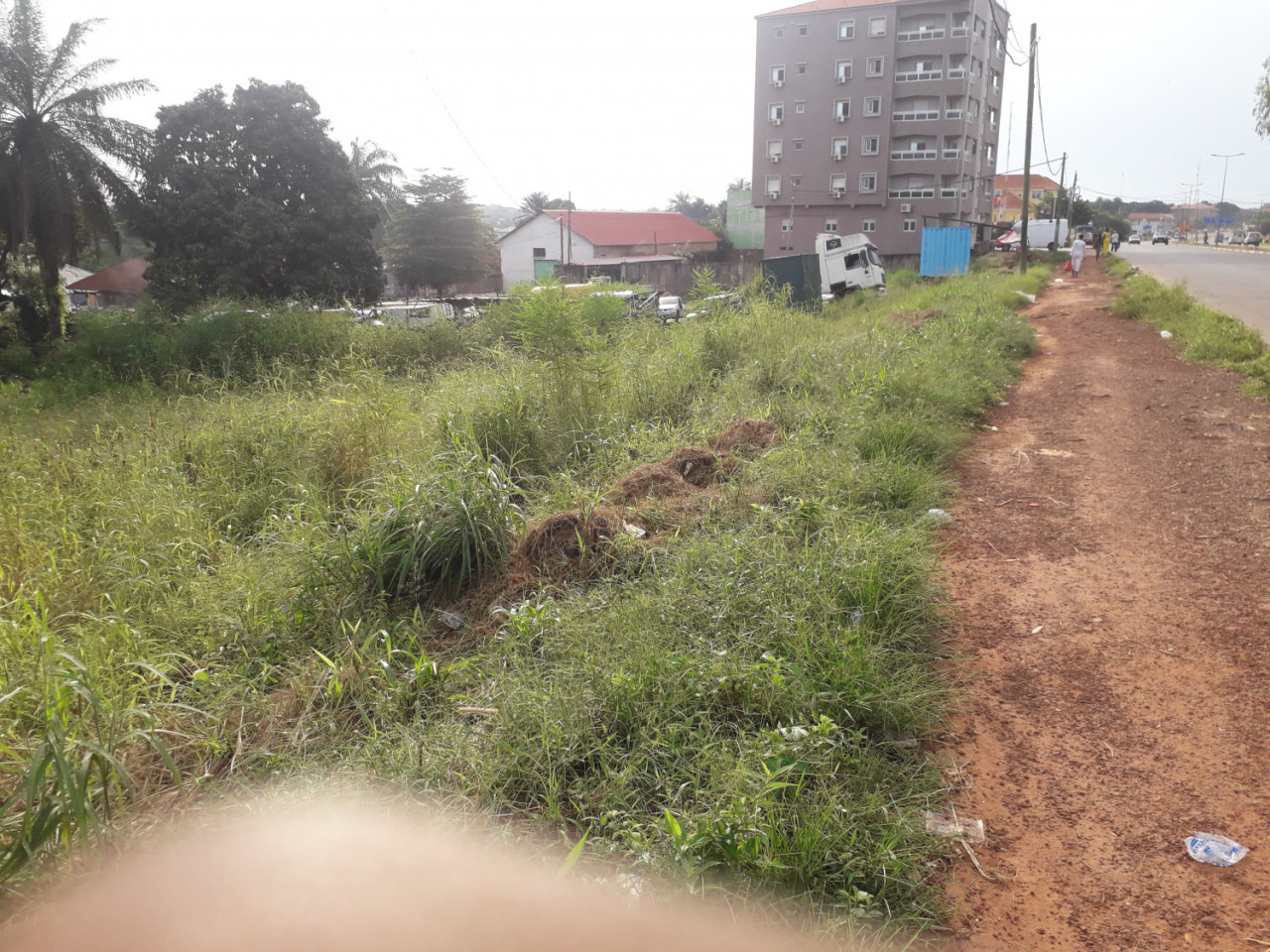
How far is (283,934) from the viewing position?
6.45 ft

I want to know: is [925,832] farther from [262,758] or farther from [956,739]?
[262,758]

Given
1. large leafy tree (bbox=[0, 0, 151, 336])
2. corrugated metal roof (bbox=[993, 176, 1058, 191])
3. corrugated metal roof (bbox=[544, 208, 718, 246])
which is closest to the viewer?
large leafy tree (bbox=[0, 0, 151, 336])

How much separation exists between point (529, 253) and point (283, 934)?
1696 inches

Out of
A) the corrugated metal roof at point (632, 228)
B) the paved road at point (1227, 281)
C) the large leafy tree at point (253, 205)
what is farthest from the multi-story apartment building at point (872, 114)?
the large leafy tree at point (253, 205)

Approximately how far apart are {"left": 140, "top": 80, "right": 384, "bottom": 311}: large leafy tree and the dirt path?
22389 mm

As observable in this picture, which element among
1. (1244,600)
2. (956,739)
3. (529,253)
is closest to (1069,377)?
(1244,600)

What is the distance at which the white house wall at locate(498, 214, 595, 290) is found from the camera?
4097cm

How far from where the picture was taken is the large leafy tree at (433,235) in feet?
115

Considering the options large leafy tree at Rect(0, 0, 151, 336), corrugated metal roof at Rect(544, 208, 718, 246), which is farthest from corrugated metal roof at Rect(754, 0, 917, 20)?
large leafy tree at Rect(0, 0, 151, 336)

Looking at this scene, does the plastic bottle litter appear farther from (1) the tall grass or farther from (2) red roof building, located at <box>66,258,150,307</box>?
(2) red roof building, located at <box>66,258,150,307</box>

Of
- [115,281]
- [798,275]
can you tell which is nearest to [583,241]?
[115,281]

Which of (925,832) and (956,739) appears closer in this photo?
(925,832)

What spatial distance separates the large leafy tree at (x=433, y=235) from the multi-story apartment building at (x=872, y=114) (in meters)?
14.8

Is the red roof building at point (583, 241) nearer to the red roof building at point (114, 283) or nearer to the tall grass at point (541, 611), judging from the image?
the red roof building at point (114, 283)
